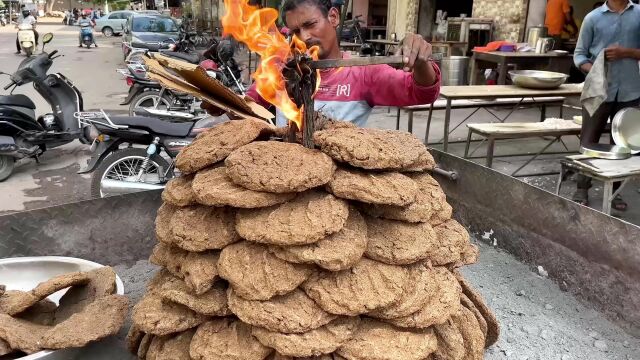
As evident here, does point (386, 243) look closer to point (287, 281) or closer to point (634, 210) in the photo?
point (287, 281)

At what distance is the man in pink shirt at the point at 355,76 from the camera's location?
6.93 feet

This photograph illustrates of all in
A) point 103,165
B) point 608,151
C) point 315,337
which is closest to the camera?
point 315,337

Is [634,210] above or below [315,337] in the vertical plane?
below

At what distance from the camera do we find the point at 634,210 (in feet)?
16.8

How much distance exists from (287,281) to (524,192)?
181cm

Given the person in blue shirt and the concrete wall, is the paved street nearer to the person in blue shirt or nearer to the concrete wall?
the person in blue shirt

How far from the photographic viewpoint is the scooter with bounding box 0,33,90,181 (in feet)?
19.5

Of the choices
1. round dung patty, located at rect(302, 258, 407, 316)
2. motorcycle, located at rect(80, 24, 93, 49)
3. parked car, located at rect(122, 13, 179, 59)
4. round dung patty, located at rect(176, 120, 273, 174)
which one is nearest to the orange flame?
round dung patty, located at rect(176, 120, 273, 174)

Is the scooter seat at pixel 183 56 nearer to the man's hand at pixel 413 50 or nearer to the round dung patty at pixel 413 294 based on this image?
the man's hand at pixel 413 50

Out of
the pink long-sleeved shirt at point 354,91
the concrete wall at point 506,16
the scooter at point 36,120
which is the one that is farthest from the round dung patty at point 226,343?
the concrete wall at point 506,16

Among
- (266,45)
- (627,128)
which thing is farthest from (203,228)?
(627,128)

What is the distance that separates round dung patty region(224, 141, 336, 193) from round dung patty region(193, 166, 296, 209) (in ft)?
0.09

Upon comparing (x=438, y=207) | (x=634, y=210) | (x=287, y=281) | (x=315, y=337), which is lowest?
(x=634, y=210)

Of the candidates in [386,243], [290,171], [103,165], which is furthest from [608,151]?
[103,165]
